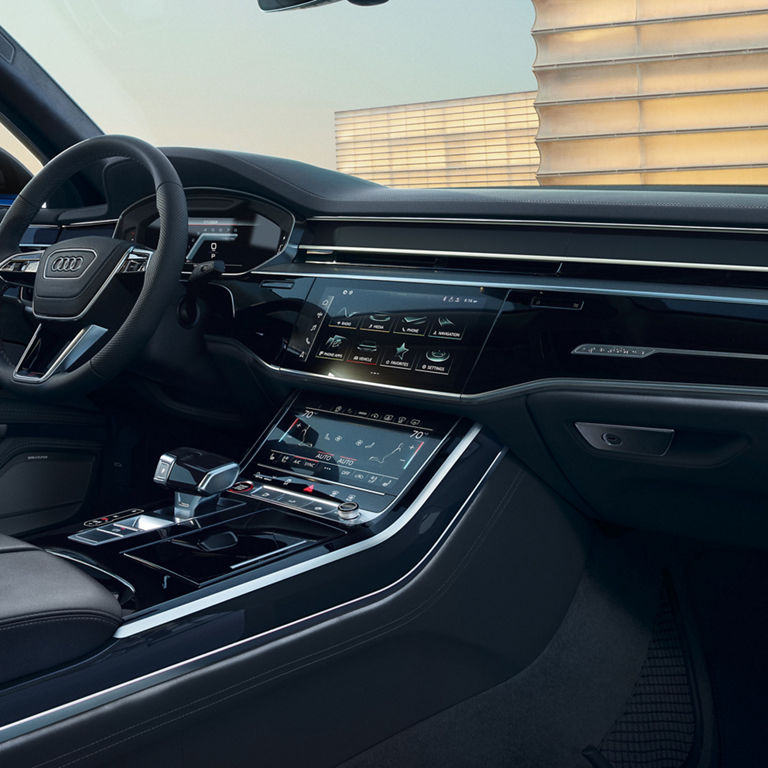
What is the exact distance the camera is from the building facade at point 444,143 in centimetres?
184

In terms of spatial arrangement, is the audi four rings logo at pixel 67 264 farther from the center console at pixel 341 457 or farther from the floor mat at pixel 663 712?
the floor mat at pixel 663 712

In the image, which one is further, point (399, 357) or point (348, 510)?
point (399, 357)

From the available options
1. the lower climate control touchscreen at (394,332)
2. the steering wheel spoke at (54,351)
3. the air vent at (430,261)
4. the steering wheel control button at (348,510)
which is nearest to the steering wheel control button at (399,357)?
the lower climate control touchscreen at (394,332)

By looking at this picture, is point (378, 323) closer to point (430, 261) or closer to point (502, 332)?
point (430, 261)

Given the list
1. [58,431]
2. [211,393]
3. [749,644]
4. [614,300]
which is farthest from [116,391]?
[749,644]

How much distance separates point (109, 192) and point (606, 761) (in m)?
1.58

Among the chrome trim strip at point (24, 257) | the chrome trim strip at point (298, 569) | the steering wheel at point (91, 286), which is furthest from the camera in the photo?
the chrome trim strip at point (24, 257)

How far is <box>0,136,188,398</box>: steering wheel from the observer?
1.30 meters

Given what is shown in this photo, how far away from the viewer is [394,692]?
3.78 feet

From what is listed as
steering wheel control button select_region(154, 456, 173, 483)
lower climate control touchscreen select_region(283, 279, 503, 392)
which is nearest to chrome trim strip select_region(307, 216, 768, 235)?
lower climate control touchscreen select_region(283, 279, 503, 392)

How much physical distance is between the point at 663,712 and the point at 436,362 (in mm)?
738

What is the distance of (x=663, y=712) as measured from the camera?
1.47 m

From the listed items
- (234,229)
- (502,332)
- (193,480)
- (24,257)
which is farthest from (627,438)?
(24,257)

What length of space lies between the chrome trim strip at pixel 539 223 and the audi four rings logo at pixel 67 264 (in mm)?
429
